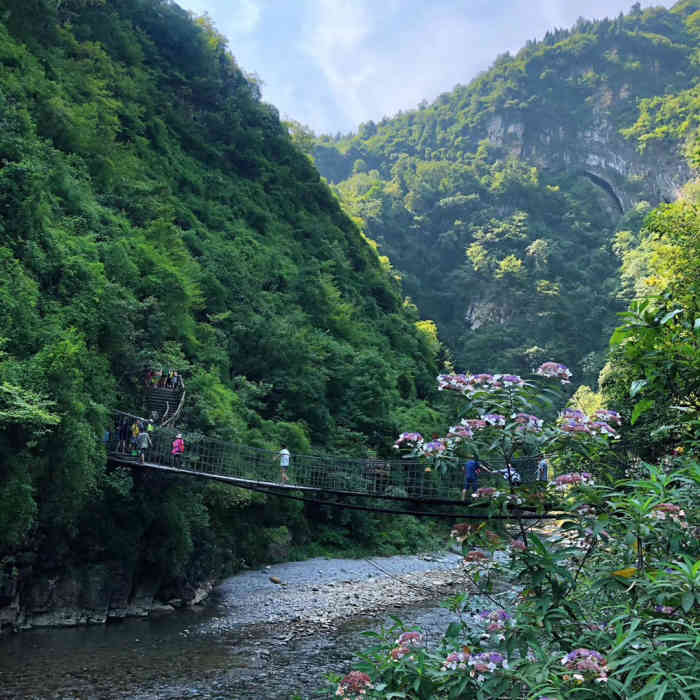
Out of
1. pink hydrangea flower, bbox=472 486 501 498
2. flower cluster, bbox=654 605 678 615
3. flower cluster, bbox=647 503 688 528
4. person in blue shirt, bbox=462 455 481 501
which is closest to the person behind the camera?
flower cluster, bbox=654 605 678 615

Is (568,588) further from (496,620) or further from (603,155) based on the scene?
(603,155)

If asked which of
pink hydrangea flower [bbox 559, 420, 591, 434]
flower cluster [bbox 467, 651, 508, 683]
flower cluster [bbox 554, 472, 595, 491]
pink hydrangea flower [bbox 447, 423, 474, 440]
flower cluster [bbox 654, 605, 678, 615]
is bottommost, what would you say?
flower cluster [bbox 467, 651, 508, 683]

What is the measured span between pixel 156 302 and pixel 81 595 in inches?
234

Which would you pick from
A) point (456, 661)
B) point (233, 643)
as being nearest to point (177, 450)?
point (233, 643)

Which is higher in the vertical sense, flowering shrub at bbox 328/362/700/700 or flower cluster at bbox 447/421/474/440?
flower cluster at bbox 447/421/474/440

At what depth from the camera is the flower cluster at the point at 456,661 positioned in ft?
7.04

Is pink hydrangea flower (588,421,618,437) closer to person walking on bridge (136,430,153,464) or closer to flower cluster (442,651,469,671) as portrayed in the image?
flower cluster (442,651,469,671)

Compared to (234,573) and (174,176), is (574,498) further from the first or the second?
(174,176)

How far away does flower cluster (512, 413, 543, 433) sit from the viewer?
2.46m

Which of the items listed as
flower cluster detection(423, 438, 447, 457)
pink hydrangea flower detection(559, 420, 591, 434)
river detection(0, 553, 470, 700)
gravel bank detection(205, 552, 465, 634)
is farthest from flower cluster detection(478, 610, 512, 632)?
gravel bank detection(205, 552, 465, 634)

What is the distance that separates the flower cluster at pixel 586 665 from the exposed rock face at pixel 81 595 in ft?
26.8

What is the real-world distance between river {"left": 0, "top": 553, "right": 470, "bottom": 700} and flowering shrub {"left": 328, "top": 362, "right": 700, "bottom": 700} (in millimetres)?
2647

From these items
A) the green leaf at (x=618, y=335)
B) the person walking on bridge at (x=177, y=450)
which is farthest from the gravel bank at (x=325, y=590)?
the green leaf at (x=618, y=335)

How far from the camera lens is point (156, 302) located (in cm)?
1274
